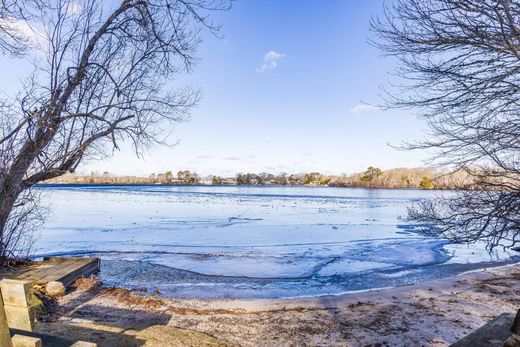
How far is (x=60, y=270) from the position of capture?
28.0 ft

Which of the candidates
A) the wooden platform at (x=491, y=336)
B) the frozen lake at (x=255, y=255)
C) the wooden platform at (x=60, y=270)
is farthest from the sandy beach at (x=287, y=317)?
the wooden platform at (x=491, y=336)

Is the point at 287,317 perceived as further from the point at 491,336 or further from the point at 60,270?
the point at 60,270

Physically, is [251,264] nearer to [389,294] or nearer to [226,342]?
[389,294]

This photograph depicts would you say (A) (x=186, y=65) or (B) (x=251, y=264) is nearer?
(A) (x=186, y=65)

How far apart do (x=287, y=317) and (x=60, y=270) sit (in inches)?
222

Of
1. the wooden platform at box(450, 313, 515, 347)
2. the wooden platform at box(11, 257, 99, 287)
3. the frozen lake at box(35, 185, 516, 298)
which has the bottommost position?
the frozen lake at box(35, 185, 516, 298)

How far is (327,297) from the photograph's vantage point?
7918mm

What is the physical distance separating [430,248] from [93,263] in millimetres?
12812

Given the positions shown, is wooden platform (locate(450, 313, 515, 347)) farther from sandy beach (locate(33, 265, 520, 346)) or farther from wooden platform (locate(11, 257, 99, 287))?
wooden platform (locate(11, 257, 99, 287))

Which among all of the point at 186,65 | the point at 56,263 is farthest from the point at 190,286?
the point at 186,65

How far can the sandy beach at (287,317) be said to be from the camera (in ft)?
16.7

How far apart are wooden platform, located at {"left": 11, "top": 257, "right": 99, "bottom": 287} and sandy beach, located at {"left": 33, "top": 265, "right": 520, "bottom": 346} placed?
17.4 inches

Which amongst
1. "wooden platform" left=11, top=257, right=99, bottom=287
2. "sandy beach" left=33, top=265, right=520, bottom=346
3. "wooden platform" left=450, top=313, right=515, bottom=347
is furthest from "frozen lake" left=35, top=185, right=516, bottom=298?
"wooden platform" left=450, top=313, right=515, bottom=347

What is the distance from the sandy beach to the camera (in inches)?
201
